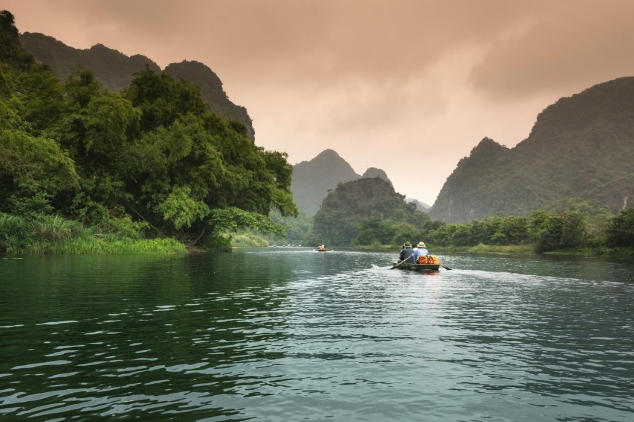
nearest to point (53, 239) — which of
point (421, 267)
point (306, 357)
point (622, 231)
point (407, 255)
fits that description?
point (407, 255)

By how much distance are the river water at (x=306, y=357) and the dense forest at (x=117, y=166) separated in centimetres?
2427

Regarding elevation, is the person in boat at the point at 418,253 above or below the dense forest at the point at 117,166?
below

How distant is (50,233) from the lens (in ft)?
123

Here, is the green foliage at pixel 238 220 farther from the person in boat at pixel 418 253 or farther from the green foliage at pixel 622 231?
the green foliage at pixel 622 231

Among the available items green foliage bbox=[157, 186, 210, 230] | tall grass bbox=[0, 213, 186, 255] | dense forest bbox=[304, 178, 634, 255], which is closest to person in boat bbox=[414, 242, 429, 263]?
green foliage bbox=[157, 186, 210, 230]

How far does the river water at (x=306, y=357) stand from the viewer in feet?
19.8

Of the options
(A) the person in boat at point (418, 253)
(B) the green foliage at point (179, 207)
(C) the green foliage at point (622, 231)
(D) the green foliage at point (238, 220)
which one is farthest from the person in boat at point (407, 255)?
(C) the green foliage at point (622, 231)

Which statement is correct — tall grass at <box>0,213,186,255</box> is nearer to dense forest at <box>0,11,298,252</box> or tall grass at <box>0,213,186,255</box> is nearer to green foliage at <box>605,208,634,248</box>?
dense forest at <box>0,11,298,252</box>

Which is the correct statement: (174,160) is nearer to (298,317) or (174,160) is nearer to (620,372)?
(298,317)

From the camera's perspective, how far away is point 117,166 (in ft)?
151

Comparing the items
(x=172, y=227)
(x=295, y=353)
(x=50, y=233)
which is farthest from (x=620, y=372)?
(x=172, y=227)

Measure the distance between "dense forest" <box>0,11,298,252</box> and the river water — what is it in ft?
79.6

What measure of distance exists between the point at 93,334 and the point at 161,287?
28.1 ft

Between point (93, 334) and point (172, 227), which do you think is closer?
point (93, 334)
